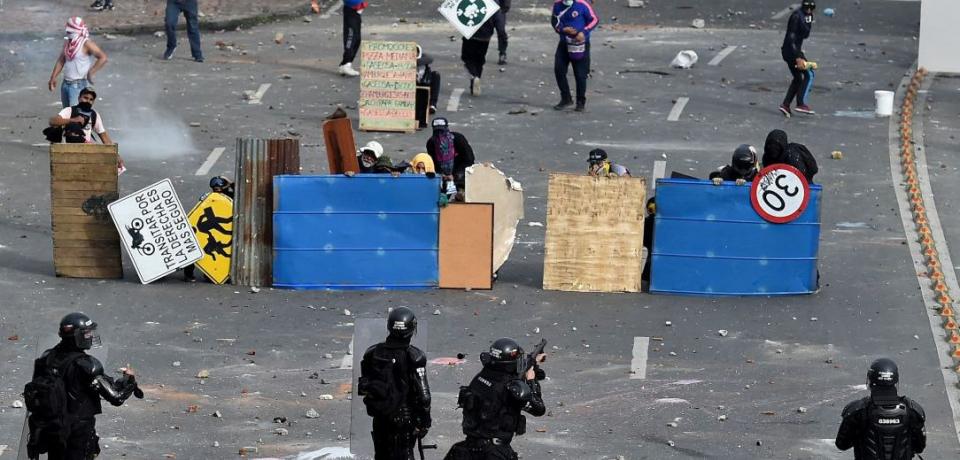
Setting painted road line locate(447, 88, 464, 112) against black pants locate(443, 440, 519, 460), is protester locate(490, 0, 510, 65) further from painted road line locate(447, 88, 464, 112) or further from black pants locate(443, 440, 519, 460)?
black pants locate(443, 440, 519, 460)

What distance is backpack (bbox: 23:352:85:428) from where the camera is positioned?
1052cm

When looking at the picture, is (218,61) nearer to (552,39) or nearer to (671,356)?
(552,39)

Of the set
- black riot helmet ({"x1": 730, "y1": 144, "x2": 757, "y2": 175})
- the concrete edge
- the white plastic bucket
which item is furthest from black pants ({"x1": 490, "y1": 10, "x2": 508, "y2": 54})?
black riot helmet ({"x1": 730, "y1": 144, "x2": 757, "y2": 175})

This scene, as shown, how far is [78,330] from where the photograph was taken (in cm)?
1055

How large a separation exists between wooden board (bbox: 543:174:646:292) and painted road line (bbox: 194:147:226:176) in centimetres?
593

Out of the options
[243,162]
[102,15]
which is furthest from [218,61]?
[243,162]

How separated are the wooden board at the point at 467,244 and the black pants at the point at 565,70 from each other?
731cm

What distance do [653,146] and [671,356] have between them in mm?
8186

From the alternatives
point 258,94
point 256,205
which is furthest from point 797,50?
point 256,205

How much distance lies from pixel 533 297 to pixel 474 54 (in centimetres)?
893

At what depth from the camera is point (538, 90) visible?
26016 millimetres

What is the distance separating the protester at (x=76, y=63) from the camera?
21.4m

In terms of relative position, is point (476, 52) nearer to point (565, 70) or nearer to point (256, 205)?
point (565, 70)

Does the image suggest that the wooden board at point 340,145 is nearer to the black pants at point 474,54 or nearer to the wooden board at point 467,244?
the wooden board at point 467,244
